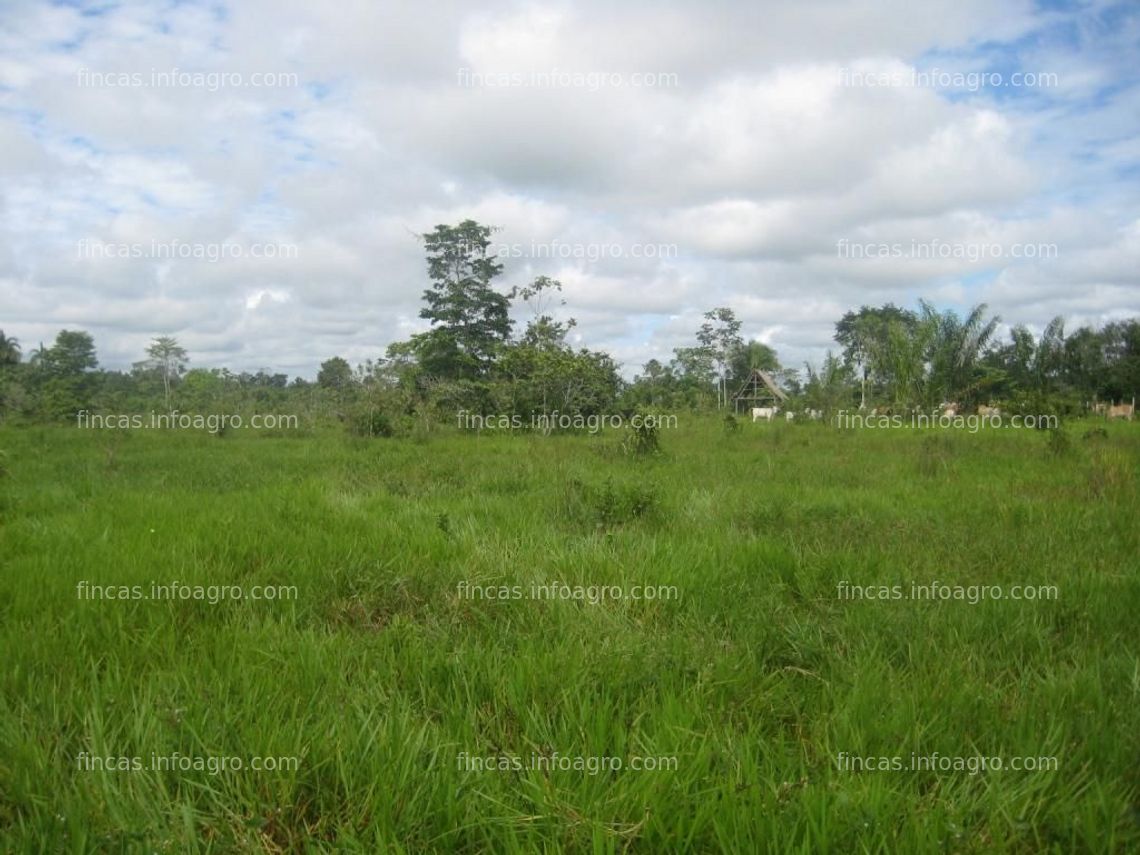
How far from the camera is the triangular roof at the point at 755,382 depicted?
41.8m

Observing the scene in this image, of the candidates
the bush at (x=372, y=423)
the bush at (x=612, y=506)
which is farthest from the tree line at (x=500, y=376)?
the bush at (x=612, y=506)

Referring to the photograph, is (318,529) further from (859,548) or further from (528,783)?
(859,548)

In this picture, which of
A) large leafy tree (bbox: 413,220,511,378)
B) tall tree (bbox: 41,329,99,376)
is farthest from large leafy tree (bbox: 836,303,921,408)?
tall tree (bbox: 41,329,99,376)

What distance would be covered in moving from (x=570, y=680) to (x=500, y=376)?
17.4m

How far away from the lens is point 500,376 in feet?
64.5

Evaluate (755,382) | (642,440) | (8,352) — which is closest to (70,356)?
(8,352)

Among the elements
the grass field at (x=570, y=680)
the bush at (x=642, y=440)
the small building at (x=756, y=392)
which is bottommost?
the grass field at (x=570, y=680)

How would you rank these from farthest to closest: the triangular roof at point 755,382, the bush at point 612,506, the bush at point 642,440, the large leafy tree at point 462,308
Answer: the triangular roof at point 755,382 → the large leafy tree at point 462,308 → the bush at point 642,440 → the bush at point 612,506

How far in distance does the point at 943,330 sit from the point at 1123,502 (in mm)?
24612

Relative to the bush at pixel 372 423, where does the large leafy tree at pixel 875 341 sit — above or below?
above

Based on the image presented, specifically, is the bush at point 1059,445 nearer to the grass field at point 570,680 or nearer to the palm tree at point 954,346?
the grass field at point 570,680

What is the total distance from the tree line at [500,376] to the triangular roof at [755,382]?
1.48 metres

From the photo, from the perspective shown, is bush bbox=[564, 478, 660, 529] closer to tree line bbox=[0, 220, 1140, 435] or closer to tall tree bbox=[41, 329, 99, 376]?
tree line bbox=[0, 220, 1140, 435]

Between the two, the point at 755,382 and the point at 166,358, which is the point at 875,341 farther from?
the point at 166,358
